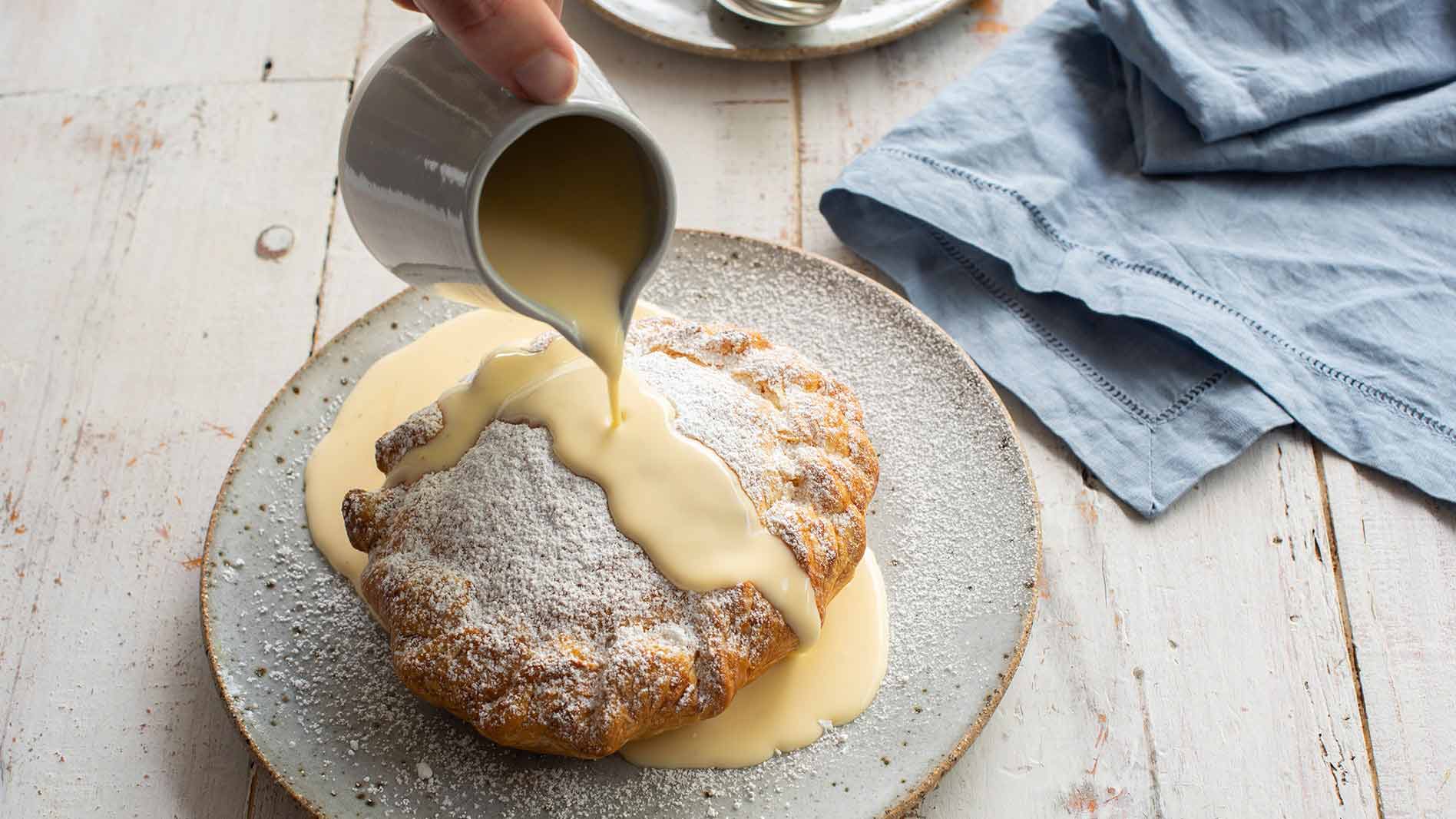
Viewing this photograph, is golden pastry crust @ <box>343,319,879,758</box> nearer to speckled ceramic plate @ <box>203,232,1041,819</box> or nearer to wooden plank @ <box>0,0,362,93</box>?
speckled ceramic plate @ <box>203,232,1041,819</box>

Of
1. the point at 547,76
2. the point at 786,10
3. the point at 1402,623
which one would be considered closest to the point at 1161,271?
the point at 1402,623

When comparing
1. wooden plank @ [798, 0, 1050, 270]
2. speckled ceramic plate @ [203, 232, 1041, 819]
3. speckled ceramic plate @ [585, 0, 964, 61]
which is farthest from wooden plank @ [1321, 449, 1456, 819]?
speckled ceramic plate @ [585, 0, 964, 61]

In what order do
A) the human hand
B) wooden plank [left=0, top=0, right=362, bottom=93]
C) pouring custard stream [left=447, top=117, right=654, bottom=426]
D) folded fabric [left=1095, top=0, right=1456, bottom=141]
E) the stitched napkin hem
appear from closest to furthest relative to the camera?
the human hand
pouring custard stream [left=447, top=117, right=654, bottom=426]
the stitched napkin hem
folded fabric [left=1095, top=0, right=1456, bottom=141]
wooden plank [left=0, top=0, right=362, bottom=93]

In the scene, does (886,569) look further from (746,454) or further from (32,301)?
(32,301)

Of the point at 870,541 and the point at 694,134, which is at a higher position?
the point at 694,134

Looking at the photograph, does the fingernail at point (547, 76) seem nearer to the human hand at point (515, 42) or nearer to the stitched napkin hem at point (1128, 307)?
the human hand at point (515, 42)

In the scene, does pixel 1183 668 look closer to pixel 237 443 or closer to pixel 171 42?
pixel 237 443
